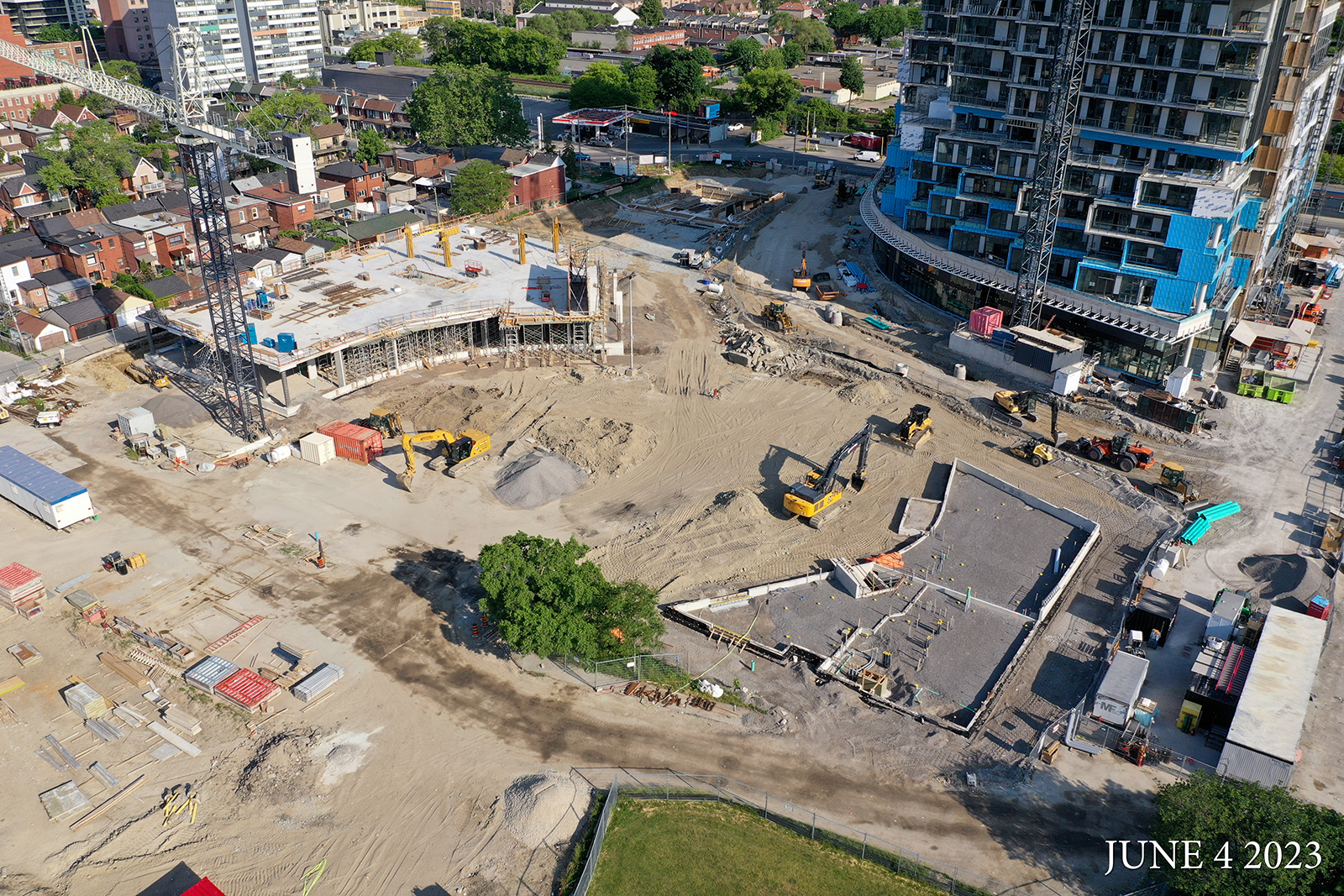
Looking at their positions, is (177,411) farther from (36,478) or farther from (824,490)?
(824,490)

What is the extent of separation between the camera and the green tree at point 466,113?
124 m

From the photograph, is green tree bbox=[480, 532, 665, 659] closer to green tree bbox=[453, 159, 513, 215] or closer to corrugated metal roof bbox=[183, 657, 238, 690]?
corrugated metal roof bbox=[183, 657, 238, 690]

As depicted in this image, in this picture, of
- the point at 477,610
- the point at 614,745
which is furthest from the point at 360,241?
the point at 614,745

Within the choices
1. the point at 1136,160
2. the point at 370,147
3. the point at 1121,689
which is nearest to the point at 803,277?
the point at 1136,160

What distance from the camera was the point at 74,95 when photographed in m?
158

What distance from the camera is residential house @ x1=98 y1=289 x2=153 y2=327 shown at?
7819 centimetres

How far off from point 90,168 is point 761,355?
8079cm

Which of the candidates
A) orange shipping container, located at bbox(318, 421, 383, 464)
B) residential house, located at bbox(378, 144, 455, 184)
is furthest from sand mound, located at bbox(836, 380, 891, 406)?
residential house, located at bbox(378, 144, 455, 184)

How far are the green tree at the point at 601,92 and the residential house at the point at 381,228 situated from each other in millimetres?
62551

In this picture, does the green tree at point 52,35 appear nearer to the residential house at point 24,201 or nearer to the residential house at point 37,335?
the residential house at point 24,201

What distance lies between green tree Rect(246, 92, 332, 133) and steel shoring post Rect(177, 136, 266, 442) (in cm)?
6945

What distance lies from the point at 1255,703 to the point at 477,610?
36.3 meters

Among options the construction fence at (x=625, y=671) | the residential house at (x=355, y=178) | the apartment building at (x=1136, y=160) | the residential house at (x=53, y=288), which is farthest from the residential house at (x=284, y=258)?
the construction fence at (x=625, y=671)

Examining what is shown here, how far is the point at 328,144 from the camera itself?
126062 mm
